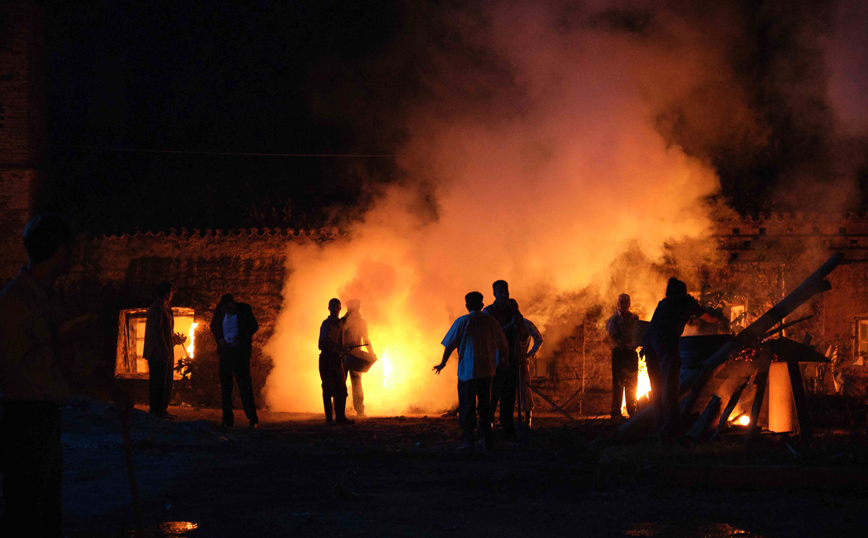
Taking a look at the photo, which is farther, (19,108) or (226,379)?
(19,108)

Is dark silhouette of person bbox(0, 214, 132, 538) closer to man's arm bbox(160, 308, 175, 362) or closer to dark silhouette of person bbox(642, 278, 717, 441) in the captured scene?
dark silhouette of person bbox(642, 278, 717, 441)

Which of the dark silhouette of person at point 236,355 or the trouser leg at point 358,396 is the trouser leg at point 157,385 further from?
the trouser leg at point 358,396

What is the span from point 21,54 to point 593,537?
17054mm

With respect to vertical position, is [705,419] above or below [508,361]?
below

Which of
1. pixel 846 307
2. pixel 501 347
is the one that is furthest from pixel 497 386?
pixel 846 307

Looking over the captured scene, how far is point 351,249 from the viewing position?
1412cm

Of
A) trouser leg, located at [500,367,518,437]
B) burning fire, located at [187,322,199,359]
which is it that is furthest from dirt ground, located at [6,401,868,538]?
burning fire, located at [187,322,199,359]

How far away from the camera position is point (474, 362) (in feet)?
25.2

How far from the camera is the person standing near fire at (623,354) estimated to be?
35.2 feet

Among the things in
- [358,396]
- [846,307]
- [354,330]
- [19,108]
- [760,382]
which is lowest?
[358,396]

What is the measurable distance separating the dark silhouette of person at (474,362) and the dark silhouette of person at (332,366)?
9.41 ft

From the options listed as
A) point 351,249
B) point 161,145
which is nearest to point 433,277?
point 351,249

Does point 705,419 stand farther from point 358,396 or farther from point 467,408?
point 358,396

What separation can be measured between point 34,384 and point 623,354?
357 inches
